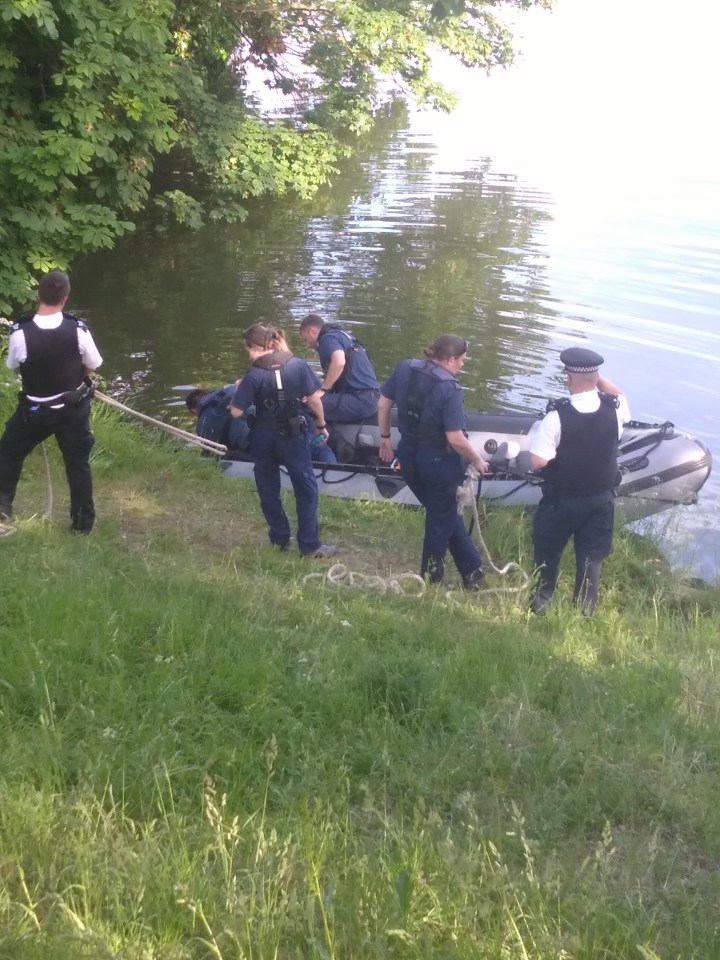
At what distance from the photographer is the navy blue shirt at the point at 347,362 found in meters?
8.27

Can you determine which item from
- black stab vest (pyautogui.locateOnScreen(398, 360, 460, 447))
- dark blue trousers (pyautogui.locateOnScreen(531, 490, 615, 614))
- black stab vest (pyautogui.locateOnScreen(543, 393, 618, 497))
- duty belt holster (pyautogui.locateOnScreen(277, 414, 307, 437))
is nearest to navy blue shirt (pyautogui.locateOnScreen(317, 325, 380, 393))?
duty belt holster (pyautogui.locateOnScreen(277, 414, 307, 437))

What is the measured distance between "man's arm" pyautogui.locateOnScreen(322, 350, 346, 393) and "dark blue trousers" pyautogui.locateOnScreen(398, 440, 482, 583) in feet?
8.29

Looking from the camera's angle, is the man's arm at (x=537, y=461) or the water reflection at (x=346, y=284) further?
the water reflection at (x=346, y=284)

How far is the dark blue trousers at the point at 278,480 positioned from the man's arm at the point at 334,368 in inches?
88.0

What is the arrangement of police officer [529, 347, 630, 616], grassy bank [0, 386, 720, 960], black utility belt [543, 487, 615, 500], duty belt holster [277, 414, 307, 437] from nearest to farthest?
grassy bank [0, 386, 720, 960] < police officer [529, 347, 630, 616] < black utility belt [543, 487, 615, 500] < duty belt holster [277, 414, 307, 437]

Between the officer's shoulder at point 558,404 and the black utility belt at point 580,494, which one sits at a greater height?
the officer's shoulder at point 558,404

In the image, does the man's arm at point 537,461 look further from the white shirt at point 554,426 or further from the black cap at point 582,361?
the black cap at point 582,361

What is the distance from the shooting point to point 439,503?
5.83 m

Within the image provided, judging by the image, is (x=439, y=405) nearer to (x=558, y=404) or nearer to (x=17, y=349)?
(x=558, y=404)

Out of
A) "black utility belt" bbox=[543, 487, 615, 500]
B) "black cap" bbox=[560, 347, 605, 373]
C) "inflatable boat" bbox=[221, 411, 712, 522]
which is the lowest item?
"inflatable boat" bbox=[221, 411, 712, 522]

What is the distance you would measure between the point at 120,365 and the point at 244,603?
857 centimetres

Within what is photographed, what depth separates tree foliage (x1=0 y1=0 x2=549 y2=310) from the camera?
Result: 9.09 meters

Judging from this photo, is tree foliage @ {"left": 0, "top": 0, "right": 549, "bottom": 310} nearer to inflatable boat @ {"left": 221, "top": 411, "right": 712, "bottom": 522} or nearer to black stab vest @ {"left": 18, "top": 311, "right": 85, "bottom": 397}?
black stab vest @ {"left": 18, "top": 311, "right": 85, "bottom": 397}

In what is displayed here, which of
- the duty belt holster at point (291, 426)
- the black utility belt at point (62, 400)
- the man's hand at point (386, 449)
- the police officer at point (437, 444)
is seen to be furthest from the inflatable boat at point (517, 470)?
the black utility belt at point (62, 400)
